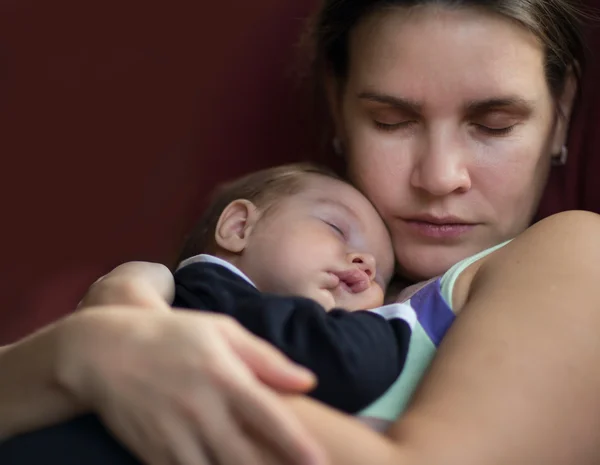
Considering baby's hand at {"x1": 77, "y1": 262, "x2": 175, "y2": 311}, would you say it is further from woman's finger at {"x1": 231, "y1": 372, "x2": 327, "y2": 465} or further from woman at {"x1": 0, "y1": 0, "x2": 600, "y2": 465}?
woman's finger at {"x1": 231, "y1": 372, "x2": 327, "y2": 465}

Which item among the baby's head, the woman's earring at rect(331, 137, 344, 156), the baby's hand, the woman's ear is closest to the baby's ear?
the baby's head

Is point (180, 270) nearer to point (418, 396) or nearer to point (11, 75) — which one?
point (418, 396)

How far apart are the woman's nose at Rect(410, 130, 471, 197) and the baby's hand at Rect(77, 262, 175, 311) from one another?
0.36 m

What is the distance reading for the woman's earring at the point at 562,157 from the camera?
4.17ft

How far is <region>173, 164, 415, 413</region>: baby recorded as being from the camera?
807mm

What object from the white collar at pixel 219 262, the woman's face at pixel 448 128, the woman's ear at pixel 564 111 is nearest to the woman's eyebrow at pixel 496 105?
the woman's face at pixel 448 128

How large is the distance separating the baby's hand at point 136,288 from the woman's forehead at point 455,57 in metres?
0.41

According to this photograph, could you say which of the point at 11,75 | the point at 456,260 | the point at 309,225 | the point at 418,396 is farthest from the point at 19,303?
the point at 418,396

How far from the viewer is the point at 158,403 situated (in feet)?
2.18

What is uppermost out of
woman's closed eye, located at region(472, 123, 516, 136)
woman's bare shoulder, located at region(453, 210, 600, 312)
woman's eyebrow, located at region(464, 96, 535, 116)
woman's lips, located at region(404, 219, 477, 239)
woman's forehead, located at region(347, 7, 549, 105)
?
woman's forehead, located at region(347, 7, 549, 105)

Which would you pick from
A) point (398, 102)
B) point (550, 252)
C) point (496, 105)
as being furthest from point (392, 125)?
point (550, 252)

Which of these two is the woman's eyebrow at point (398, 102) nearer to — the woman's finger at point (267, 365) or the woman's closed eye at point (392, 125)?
the woman's closed eye at point (392, 125)

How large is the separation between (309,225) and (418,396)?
31 cm

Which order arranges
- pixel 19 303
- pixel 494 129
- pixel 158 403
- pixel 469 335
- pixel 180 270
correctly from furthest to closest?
pixel 19 303 < pixel 494 129 < pixel 180 270 < pixel 469 335 < pixel 158 403
